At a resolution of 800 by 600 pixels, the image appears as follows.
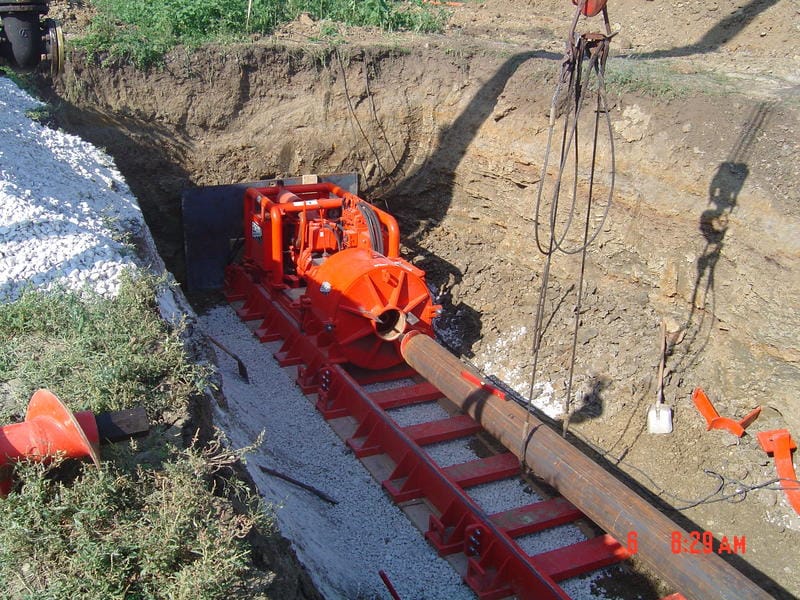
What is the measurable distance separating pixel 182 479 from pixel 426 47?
9524 mm

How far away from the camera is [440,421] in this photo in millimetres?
7863

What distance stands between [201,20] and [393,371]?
21.7ft

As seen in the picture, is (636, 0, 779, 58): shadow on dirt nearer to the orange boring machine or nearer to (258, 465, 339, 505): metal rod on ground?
the orange boring machine

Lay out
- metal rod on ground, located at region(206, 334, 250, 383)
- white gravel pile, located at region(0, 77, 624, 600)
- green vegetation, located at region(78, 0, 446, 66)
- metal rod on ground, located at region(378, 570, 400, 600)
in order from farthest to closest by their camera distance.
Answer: green vegetation, located at region(78, 0, 446, 66) → metal rod on ground, located at region(206, 334, 250, 383) → white gravel pile, located at region(0, 77, 624, 600) → metal rod on ground, located at region(378, 570, 400, 600)

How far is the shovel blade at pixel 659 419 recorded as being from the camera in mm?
7742

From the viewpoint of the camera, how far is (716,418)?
7504 mm

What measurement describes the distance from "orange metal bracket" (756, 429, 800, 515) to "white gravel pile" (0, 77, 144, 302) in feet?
21.1

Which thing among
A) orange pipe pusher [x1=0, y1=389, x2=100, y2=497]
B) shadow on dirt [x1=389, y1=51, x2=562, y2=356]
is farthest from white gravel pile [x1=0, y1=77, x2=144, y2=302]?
shadow on dirt [x1=389, y1=51, x2=562, y2=356]

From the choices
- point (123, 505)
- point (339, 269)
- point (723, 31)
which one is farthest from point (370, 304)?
point (723, 31)

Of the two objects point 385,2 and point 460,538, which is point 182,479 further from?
point 385,2

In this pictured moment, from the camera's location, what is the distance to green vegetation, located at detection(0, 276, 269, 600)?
3203 millimetres

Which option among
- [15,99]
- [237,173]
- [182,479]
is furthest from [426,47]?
[182,479]

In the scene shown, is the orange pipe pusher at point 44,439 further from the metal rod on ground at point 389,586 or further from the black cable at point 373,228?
the black cable at point 373,228

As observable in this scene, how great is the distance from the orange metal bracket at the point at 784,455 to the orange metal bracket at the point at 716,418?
0.61ft
